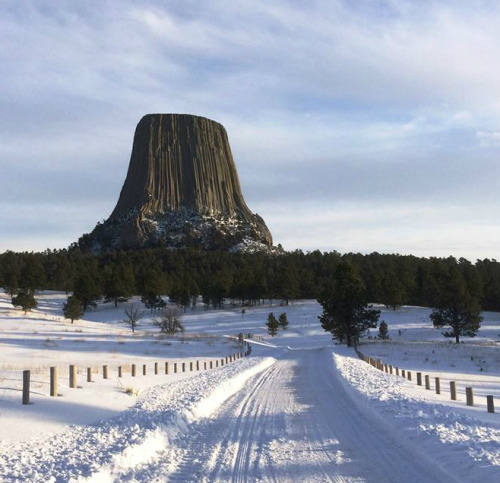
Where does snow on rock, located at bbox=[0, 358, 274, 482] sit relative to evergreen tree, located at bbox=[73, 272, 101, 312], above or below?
below

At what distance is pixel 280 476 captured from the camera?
7.36 metres

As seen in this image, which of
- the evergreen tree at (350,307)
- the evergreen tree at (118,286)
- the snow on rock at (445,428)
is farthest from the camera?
the evergreen tree at (118,286)

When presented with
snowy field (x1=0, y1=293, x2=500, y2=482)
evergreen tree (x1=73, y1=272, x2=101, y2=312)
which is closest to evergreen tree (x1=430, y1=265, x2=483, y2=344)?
snowy field (x1=0, y1=293, x2=500, y2=482)

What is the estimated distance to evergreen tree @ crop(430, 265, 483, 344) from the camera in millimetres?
61062

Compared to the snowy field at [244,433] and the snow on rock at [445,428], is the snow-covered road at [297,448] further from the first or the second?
the snow on rock at [445,428]

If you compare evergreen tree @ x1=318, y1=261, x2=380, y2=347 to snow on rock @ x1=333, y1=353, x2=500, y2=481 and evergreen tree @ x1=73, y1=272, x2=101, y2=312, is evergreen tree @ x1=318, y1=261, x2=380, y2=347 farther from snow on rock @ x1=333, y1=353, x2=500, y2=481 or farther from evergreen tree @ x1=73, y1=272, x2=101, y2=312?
evergreen tree @ x1=73, y1=272, x2=101, y2=312

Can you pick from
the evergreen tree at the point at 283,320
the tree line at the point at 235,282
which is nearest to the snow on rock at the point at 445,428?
the tree line at the point at 235,282

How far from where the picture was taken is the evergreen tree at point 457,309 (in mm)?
61062

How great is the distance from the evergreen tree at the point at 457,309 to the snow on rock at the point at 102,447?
52.8 m

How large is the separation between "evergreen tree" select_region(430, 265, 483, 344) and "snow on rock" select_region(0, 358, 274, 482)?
52761mm

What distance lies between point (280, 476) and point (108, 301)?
109m

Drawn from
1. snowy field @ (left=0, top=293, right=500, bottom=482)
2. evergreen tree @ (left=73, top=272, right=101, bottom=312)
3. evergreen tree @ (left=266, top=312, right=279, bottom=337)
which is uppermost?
evergreen tree @ (left=73, top=272, right=101, bottom=312)

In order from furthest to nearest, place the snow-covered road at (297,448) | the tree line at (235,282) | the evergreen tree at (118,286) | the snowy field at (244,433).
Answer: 1. the evergreen tree at (118,286)
2. the tree line at (235,282)
3. the snowy field at (244,433)
4. the snow-covered road at (297,448)

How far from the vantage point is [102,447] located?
9.08 meters
